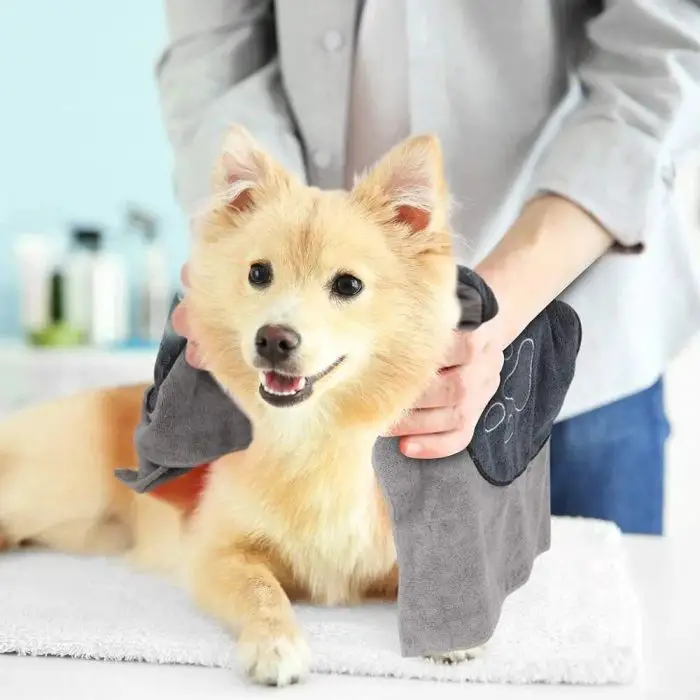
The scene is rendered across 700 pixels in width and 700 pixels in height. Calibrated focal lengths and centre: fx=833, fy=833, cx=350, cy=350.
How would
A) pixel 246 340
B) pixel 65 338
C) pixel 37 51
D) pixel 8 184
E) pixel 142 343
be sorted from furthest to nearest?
pixel 8 184
pixel 37 51
pixel 65 338
pixel 142 343
pixel 246 340

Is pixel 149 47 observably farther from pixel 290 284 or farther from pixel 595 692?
pixel 595 692

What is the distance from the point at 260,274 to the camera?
0.56m

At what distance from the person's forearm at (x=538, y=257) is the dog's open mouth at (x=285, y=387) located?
13 cm

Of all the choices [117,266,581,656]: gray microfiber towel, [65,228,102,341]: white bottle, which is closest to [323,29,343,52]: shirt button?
[117,266,581,656]: gray microfiber towel

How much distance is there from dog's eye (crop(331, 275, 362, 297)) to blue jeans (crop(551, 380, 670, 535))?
1.13 ft

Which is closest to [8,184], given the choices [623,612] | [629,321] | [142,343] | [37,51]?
[37,51]

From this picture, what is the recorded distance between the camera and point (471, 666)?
55 centimetres

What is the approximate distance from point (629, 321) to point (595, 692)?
13.2 inches

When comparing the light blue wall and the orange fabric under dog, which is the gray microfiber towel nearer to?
the orange fabric under dog

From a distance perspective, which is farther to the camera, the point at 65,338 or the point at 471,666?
the point at 65,338

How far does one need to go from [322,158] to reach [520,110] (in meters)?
0.17

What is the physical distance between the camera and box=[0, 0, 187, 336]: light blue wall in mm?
Result: 1390

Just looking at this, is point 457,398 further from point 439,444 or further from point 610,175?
point 610,175

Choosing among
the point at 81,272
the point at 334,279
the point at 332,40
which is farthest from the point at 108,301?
the point at 334,279
